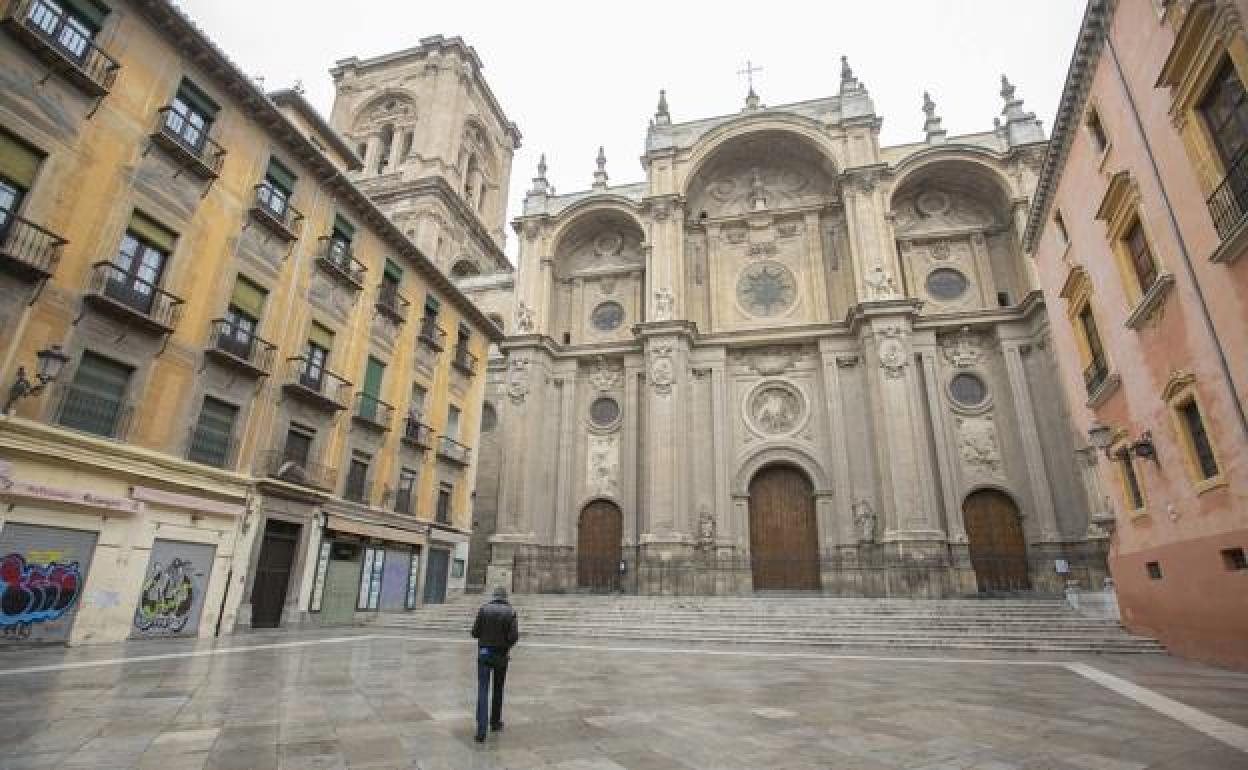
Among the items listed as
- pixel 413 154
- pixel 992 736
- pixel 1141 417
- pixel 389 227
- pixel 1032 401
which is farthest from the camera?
pixel 413 154

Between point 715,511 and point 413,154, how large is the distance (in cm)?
2763

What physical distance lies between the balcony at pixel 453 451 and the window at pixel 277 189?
339 inches

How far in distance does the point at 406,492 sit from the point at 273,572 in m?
4.92

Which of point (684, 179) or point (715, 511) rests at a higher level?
point (684, 179)

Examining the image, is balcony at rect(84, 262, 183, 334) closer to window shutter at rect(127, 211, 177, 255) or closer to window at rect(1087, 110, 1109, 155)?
window shutter at rect(127, 211, 177, 255)

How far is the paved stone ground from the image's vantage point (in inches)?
180

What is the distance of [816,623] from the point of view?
15.2 m

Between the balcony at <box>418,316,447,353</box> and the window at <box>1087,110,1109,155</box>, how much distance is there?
18.4 metres

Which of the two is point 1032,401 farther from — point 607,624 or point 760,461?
point 607,624

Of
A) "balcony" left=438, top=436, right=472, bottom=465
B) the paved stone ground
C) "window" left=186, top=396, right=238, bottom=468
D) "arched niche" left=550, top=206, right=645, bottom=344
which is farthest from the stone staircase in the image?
"arched niche" left=550, top=206, right=645, bottom=344

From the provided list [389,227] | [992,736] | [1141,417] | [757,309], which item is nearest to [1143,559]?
[1141,417]

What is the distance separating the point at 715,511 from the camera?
2258cm

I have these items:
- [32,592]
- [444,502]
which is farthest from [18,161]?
[444,502]

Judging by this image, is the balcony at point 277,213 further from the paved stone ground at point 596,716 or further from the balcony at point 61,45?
the paved stone ground at point 596,716
